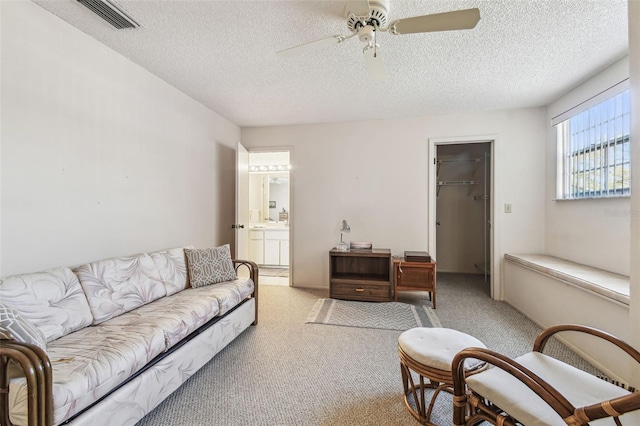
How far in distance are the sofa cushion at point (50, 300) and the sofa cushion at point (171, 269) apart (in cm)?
63

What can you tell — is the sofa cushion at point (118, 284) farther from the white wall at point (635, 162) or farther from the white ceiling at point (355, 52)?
the white wall at point (635, 162)

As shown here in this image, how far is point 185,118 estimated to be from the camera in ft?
10.3

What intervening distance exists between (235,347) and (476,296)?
3237 mm

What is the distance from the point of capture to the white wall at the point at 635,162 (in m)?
1.17

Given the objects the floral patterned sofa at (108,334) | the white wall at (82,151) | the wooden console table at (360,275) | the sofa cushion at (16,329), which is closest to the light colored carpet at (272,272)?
the wooden console table at (360,275)

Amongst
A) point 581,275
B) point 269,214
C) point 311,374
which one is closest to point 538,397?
point 311,374

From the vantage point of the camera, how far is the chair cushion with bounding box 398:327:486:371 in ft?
4.57

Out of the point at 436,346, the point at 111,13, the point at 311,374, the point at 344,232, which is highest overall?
the point at 111,13

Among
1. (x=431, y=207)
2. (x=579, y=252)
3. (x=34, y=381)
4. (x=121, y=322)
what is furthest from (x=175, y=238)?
(x=579, y=252)

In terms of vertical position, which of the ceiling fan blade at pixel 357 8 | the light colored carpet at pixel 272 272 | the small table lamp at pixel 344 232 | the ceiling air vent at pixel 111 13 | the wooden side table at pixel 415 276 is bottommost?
the light colored carpet at pixel 272 272

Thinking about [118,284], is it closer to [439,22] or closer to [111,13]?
[111,13]

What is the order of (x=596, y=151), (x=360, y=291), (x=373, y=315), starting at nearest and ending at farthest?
(x=596, y=151)
(x=373, y=315)
(x=360, y=291)

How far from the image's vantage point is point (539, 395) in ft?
2.97

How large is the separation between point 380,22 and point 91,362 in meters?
2.49
